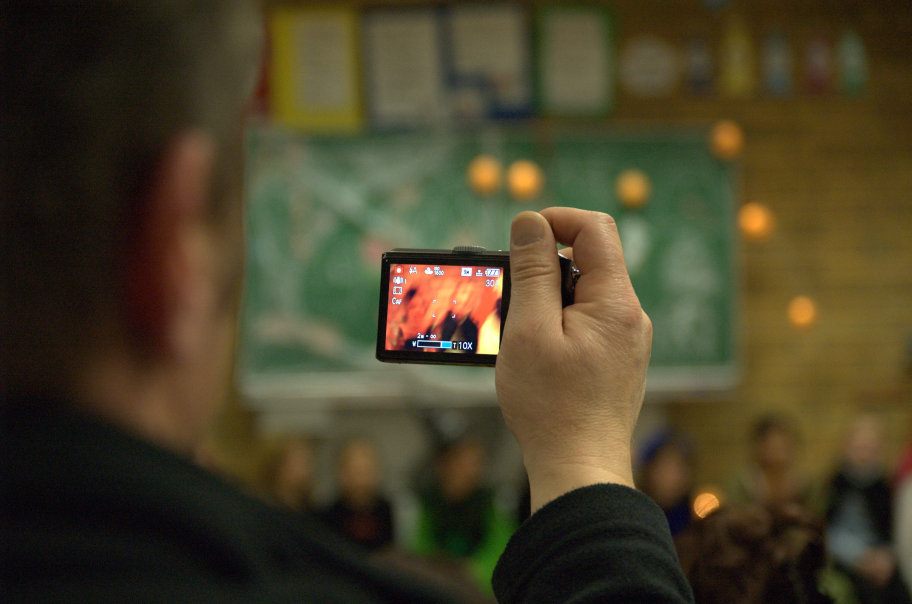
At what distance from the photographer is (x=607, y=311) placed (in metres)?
0.70

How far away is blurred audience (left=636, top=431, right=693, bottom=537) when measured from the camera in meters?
3.30

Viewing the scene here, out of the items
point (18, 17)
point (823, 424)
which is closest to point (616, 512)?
point (18, 17)

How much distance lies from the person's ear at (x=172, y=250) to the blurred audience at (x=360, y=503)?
10.2 feet

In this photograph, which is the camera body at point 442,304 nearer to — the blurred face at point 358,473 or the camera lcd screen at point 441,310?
the camera lcd screen at point 441,310

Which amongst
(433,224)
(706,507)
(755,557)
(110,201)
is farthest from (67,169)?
(433,224)

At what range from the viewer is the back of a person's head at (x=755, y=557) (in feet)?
3.45

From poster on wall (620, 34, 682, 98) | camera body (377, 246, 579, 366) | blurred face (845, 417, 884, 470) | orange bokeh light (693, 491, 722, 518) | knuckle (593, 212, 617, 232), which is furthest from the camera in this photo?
poster on wall (620, 34, 682, 98)

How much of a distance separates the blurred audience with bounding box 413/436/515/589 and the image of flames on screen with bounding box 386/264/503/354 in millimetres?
2707

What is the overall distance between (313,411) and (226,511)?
3585mm

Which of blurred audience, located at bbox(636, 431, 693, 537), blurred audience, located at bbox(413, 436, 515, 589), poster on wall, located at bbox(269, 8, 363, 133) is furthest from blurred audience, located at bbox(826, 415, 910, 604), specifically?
poster on wall, located at bbox(269, 8, 363, 133)

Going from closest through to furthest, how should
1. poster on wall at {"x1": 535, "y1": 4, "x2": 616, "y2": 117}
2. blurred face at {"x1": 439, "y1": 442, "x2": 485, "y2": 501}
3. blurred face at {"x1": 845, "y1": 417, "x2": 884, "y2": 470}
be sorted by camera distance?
blurred face at {"x1": 845, "y1": 417, "x2": 884, "y2": 470} → blurred face at {"x1": 439, "y1": 442, "x2": 485, "y2": 501} → poster on wall at {"x1": 535, "y1": 4, "x2": 616, "y2": 117}

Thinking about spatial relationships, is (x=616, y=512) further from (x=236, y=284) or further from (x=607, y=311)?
(x=236, y=284)

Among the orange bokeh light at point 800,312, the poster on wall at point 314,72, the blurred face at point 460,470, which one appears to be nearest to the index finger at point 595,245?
the blurred face at point 460,470

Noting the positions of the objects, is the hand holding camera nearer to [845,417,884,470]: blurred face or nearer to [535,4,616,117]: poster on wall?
[845,417,884,470]: blurred face
